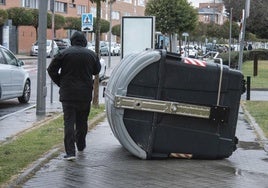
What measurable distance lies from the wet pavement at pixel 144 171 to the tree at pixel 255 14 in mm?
32451

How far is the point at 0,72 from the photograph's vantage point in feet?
47.5

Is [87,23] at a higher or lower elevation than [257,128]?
higher

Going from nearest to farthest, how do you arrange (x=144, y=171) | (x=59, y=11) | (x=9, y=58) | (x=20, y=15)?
(x=144, y=171)
(x=9, y=58)
(x=20, y=15)
(x=59, y=11)

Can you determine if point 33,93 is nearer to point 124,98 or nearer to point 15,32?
point 124,98

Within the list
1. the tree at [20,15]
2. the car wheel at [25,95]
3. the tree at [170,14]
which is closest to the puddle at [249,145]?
the car wheel at [25,95]

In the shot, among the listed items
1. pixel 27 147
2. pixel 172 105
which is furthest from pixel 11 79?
pixel 172 105

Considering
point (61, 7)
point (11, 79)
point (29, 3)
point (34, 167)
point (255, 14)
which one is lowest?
point (34, 167)

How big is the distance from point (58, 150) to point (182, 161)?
195 cm

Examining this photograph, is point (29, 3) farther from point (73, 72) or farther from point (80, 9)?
point (73, 72)

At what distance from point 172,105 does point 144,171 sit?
1027 millimetres

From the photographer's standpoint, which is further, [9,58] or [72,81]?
[9,58]

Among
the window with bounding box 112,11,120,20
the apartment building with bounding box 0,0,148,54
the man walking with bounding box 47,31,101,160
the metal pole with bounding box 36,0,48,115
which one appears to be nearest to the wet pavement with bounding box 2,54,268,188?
the man walking with bounding box 47,31,101,160

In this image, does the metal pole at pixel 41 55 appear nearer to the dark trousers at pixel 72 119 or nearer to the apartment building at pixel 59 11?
the dark trousers at pixel 72 119

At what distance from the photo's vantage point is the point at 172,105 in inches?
302
